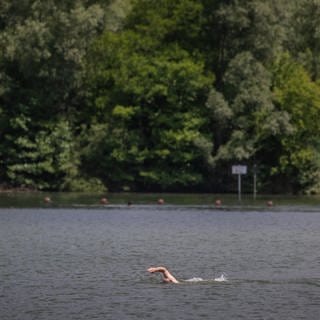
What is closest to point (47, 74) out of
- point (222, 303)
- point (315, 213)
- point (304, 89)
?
point (304, 89)

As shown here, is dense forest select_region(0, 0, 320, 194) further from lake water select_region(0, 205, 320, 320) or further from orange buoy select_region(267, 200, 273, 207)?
lake water select_region(0, 205, 320, 320)

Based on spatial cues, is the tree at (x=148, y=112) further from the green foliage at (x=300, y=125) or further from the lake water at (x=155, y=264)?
the lake water at (x=155, y=264)

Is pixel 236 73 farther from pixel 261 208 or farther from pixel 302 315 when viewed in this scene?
pixel 302 315

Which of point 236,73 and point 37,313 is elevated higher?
point 236,73

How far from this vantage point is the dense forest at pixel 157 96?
325 ft

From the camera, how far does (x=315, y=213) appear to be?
248 feet

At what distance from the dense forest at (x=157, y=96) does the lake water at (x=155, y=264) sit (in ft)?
88.9

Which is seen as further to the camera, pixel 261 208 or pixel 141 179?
pixel 141 179

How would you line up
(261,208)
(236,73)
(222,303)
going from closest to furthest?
1. (222,303)
2. (261,208)
3. (236,73)

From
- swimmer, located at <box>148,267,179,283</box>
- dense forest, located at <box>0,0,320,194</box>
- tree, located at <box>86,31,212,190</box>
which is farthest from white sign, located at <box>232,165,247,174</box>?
swimmer, located at <box>148,267,179,283</box>

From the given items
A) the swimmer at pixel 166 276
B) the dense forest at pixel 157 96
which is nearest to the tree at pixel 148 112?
the dense forest at pixel 157 96

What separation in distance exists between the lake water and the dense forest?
27.1 metres

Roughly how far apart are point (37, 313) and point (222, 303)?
5903 millimetres

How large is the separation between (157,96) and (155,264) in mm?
59703
